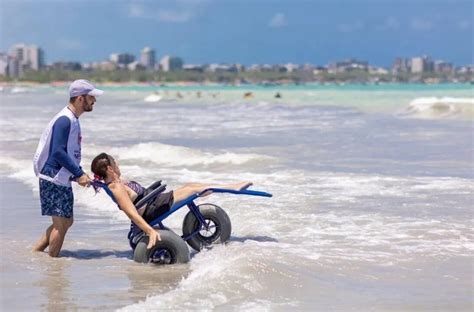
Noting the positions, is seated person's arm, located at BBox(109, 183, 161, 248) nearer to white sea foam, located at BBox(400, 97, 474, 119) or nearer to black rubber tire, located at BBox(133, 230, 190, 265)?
black rubber tire, located at BBox(133, 230, 190, 265)

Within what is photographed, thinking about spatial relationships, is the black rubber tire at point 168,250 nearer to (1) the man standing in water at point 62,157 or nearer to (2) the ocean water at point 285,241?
(2) the ocean water at point 285,241

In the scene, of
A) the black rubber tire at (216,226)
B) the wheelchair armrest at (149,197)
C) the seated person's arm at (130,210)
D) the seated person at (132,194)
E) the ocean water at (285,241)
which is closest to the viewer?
the ocean water at (285,241)

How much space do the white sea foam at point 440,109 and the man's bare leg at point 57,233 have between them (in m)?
30.4

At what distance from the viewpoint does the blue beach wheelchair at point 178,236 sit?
751 centimetres

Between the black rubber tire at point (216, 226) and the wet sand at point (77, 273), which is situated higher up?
the black rubber tire at point (216, 226)

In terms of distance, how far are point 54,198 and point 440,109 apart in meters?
35.0

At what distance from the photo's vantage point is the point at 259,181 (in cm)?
1371

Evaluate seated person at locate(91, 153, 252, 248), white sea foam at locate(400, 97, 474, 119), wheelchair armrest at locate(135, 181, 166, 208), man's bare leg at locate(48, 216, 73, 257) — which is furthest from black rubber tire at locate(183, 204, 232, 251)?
white sea foam at locate(400, 97, 474, 119)

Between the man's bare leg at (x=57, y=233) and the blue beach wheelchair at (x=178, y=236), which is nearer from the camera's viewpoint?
the blue beach wheelchair at (x=178, y=236)

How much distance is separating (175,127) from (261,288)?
2588 cm

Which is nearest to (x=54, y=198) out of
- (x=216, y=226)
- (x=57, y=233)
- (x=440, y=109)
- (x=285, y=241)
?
(x=57, y=233)

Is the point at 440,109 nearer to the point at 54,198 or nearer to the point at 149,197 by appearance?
the point at 149,197

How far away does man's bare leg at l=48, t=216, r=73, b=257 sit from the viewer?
25.6 feet

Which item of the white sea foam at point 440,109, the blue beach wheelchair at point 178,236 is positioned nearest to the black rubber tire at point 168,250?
the blue beach wheelchair at point 178,236
